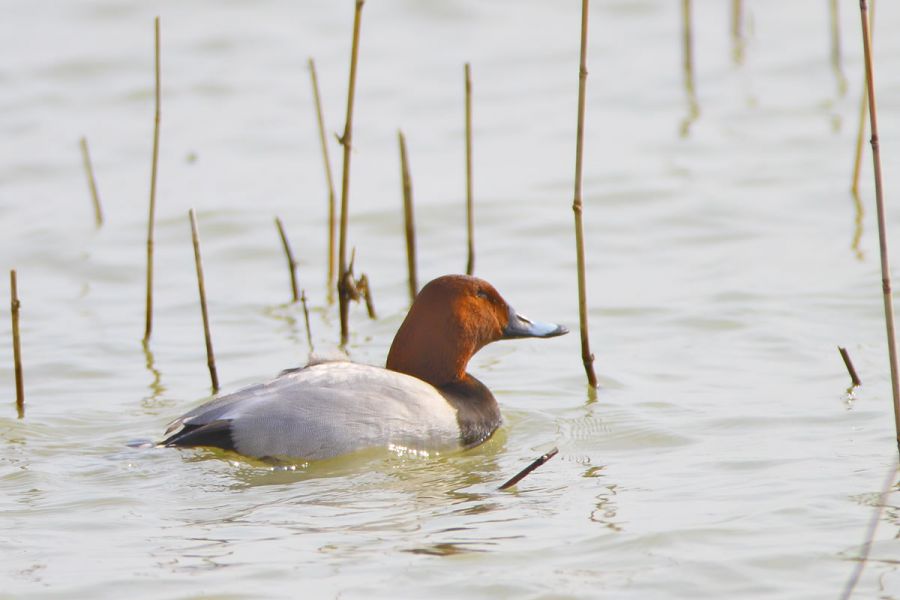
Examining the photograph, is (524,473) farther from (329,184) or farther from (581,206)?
(329,184)

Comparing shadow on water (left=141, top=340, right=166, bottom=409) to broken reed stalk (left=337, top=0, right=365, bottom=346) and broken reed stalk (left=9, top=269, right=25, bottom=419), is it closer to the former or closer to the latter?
broken reed stalk (left=9, top=269, right=25, bottom=419)

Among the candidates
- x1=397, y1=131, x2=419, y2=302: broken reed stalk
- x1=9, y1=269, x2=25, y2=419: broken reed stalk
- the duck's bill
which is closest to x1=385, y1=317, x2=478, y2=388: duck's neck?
the duck's bill

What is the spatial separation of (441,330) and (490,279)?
253 cm

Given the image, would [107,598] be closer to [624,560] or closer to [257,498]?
[257,498]

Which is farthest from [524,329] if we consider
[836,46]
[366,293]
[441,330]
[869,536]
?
[836,46]

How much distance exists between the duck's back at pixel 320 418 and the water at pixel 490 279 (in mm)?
124

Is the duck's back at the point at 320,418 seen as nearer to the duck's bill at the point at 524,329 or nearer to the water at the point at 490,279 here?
the water at the point at 490,279

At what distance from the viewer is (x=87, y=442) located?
6.92 metres

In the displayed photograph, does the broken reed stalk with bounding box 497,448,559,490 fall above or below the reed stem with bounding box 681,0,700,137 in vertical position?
below

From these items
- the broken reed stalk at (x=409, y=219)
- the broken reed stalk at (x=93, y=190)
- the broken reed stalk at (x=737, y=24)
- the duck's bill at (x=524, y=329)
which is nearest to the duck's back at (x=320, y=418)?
the duck's bill at (x=524, y=329)

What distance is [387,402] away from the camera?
21.5 feet

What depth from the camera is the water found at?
208 inches

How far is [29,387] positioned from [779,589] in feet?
14.6

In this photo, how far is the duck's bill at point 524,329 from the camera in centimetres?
740
